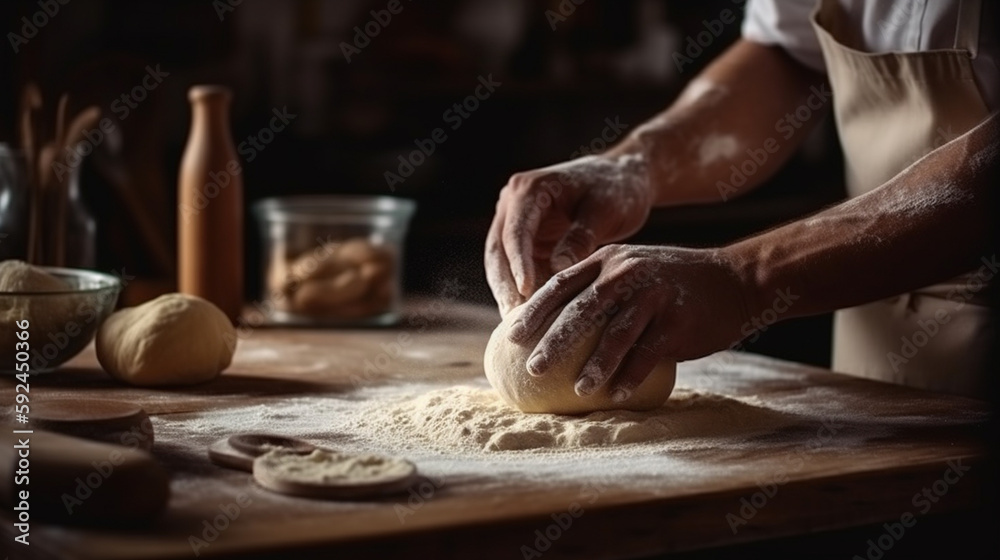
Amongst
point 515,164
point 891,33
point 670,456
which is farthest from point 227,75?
point 670,456

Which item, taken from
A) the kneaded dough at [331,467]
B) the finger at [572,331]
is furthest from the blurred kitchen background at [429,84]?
the kneaded dough at [331,467]

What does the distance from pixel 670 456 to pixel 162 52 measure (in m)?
2.62

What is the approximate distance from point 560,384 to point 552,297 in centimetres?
11

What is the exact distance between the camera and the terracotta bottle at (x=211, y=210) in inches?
83.8

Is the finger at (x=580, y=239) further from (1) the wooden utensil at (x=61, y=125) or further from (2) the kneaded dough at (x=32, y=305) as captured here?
(1) the wooden utensil at (x=61, y=125)

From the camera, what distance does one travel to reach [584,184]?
6.15ft

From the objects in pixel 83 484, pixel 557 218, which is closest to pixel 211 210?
pixel 557 218

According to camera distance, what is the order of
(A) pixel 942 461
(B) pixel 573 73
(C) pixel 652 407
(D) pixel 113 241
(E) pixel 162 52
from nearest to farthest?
(A) pixel 942 461, (C) pixel 652 407, (D) pixel 113 241, (E) pixel 162 52, (B) pixel 573 73

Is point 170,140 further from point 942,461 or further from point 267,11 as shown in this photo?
point 942,461

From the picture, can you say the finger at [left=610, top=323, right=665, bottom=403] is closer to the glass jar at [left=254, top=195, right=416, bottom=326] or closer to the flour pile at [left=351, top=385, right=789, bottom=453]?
the flour pile at [left=351, top=385, right=789, bottom=453]

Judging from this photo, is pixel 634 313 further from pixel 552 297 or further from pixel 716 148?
pixel 716 148

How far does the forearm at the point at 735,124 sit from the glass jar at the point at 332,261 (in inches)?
21.6

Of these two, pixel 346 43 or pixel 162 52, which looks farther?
pixel 346 43

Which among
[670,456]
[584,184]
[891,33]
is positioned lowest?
[670,456]
